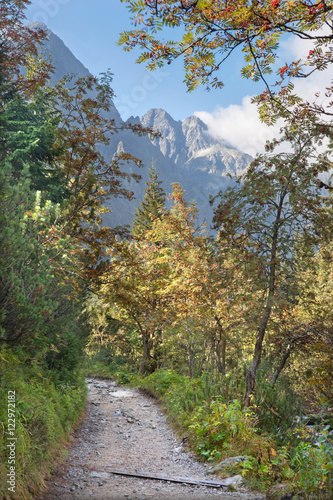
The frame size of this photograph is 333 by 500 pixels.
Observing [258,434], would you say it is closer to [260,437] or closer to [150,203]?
[260,437]

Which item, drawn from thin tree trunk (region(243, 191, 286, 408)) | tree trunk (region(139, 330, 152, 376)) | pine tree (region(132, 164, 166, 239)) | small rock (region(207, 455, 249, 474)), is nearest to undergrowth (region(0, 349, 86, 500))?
Answer: small rock (region(207, 455, 249, 474))

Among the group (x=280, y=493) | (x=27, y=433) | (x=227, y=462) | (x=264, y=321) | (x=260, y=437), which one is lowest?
(x=227, y=462)

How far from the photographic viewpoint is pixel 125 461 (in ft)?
18.4

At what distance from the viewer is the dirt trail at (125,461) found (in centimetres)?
399

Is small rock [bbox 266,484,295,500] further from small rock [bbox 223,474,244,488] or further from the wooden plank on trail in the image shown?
the wooden plank on trail

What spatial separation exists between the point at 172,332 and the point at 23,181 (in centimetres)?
1033

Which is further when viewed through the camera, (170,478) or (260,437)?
(260,437)

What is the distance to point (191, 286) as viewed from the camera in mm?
10328

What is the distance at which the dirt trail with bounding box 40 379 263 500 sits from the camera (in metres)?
3.99

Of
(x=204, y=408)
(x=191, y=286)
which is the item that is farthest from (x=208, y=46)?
(x=191, y=286)

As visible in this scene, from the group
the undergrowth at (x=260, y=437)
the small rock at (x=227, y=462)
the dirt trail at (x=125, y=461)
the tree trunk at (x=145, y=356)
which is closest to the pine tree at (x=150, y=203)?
the tree trunk at (x=145, y=356)

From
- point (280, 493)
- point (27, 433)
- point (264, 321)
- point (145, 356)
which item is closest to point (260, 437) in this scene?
point (280, 493)

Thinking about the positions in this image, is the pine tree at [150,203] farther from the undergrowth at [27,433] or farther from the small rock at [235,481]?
the small rock at [235,481]

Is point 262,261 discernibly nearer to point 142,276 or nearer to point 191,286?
point 191,286
